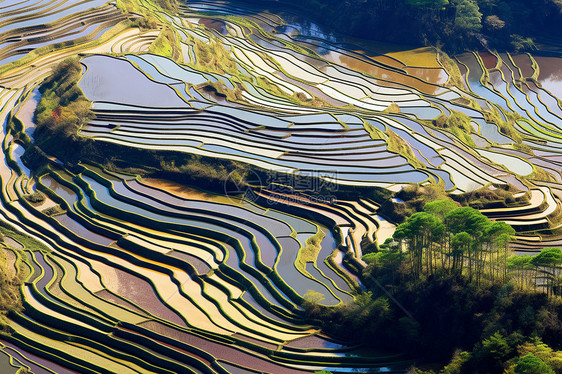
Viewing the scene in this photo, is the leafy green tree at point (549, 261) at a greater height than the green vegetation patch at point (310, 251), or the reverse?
the leafy green tree at point (549, 261)

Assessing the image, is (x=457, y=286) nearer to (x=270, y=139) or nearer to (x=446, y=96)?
(x=270, y=139)

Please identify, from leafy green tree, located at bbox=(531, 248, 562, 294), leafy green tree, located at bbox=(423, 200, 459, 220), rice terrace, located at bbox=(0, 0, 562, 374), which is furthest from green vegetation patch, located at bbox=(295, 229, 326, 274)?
leafy green tree, located at bbox=(531, 248, 562, 294)

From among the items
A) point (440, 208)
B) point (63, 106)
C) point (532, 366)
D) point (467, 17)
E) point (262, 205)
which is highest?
point (467, 17)

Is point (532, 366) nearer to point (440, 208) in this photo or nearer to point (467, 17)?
point (440, 208)

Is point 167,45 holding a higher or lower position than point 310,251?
higher

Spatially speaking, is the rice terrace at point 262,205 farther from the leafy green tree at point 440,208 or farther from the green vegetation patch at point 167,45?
the green vegetation patch at point 167,45

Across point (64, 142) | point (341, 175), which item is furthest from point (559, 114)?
point (64, 142)

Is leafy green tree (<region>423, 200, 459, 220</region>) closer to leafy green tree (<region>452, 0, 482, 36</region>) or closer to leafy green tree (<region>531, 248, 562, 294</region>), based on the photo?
leafy green tree (<region>531, 248, 562, 294</region>)

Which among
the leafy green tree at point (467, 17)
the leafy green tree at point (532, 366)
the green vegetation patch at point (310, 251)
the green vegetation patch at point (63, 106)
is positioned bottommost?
the green vegetation patch at point (310, 251)

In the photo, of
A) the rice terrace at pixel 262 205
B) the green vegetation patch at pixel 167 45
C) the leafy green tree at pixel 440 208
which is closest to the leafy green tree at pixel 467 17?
the rice terrace at pixel 262 205

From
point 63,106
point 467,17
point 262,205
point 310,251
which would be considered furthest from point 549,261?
point 467,17
